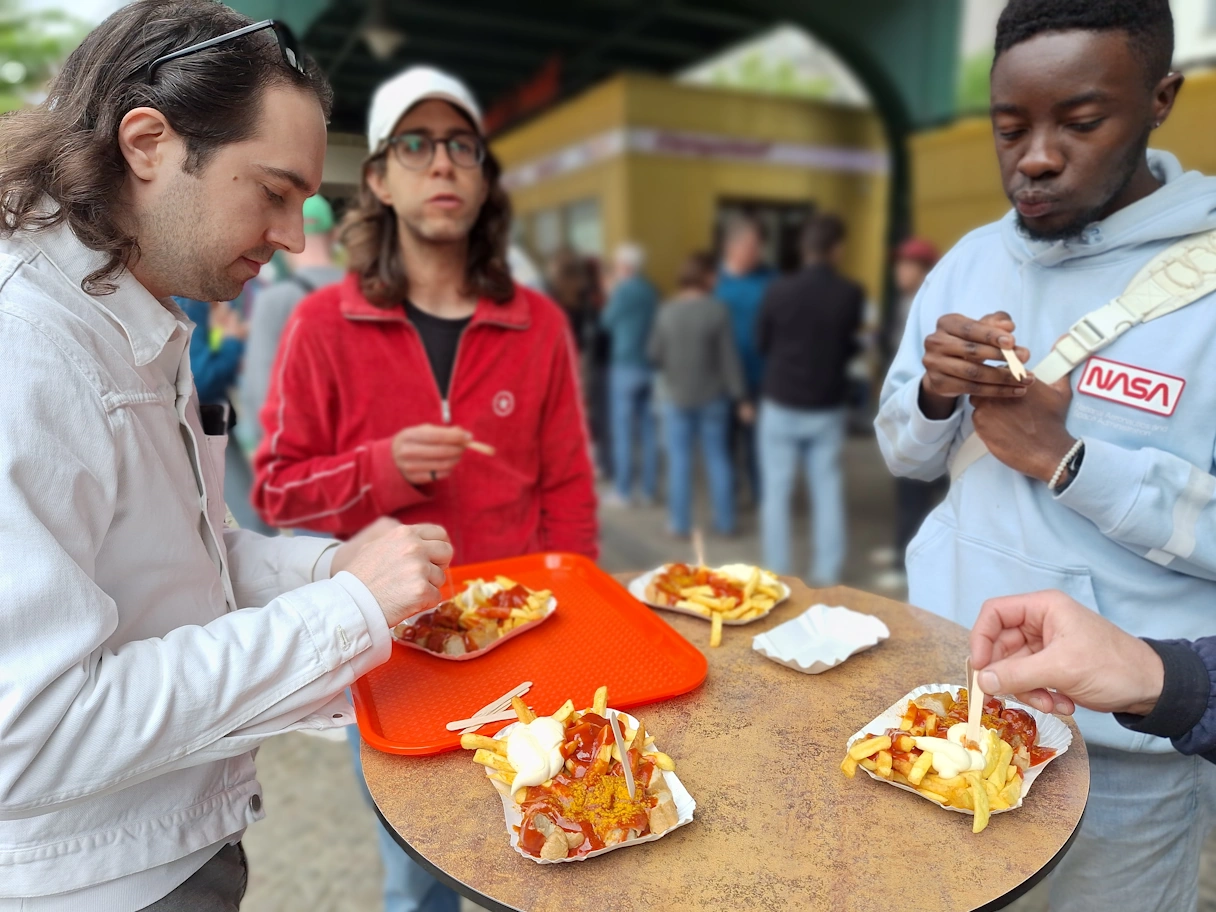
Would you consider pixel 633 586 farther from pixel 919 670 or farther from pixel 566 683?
pixel 919 670

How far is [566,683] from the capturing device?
136 centimetres

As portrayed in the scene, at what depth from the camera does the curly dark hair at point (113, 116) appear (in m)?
1.04

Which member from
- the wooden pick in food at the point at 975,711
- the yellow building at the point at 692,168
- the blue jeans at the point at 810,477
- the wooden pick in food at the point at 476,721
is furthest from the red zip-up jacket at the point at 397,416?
the yellow building at the point at 692,168

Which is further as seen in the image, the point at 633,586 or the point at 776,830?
the point at 633,586

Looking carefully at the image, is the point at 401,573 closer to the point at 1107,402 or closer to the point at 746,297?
the point at 1107,402

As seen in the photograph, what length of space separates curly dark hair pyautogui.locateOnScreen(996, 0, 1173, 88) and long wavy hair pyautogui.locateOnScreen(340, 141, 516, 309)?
4.21 ft

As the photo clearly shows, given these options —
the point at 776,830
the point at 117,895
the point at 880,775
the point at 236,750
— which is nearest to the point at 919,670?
the point at 880,775

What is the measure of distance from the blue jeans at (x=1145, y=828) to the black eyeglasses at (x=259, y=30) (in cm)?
172

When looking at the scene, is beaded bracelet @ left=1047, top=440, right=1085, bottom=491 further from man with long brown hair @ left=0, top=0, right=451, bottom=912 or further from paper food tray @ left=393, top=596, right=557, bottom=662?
man with long brown hair @ left=0, top=0, right=451, bottom=912

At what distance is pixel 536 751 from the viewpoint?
1.04 metres

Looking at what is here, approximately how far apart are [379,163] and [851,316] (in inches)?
135

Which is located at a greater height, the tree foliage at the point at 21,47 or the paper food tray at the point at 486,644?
the tree foliage at the point at 21,47

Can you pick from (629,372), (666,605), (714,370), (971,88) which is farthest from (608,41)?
(666,605)

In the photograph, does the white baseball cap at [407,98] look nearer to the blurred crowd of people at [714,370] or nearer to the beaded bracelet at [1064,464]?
the blurred crowd of people at [714,370]
